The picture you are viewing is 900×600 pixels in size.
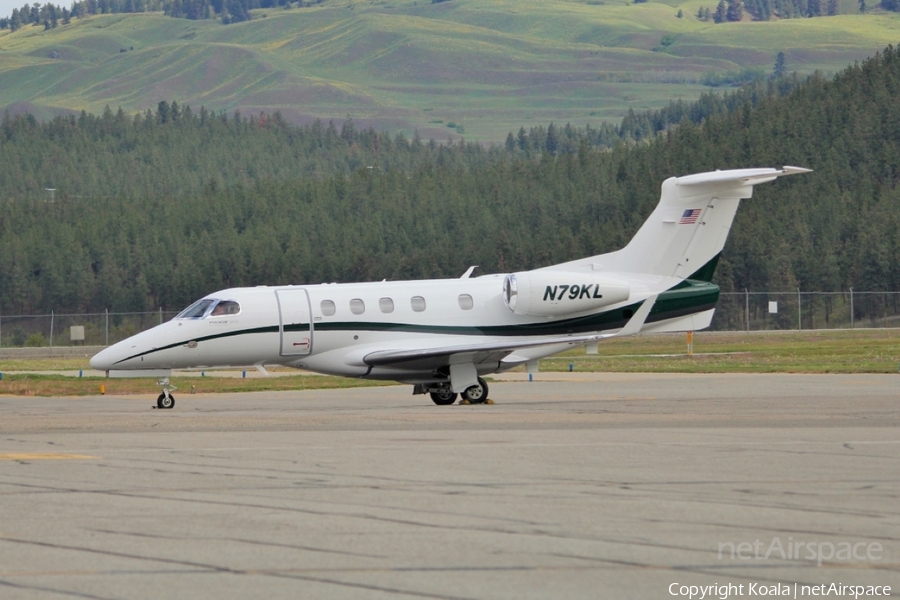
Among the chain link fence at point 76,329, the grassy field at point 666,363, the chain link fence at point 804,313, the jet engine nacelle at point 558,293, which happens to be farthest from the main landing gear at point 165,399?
the chain link fence at point 804,313

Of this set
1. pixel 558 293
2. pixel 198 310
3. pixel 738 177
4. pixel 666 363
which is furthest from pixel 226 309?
pixel 666 363

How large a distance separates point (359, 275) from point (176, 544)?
379ft

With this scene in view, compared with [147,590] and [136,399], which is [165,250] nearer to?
[136,399]

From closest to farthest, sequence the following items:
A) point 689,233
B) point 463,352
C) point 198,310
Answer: point 463,352
point 198,310
point 689,233

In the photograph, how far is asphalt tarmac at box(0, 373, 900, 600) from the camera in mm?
9133

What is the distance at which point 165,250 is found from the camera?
454ft

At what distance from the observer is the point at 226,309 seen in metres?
26.3

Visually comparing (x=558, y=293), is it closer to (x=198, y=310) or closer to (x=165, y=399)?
(x=198, y=310)

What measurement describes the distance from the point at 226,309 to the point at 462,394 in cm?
499

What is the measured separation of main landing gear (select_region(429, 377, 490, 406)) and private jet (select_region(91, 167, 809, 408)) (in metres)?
0.03

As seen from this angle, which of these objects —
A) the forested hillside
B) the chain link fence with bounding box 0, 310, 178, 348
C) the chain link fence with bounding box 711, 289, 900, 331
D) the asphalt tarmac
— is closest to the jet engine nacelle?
the asphalt tarmac

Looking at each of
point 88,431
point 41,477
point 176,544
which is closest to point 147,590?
point 176,544

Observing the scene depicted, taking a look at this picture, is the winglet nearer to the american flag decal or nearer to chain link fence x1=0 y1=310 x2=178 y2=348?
the american flag decal

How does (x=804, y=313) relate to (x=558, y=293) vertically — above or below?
below
